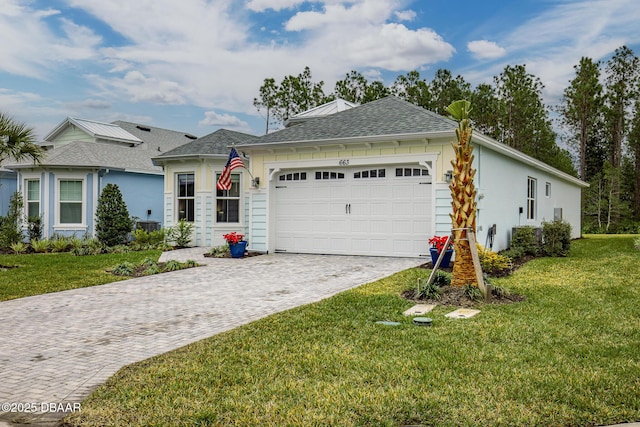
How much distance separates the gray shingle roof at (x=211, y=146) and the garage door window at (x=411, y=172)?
240 inches

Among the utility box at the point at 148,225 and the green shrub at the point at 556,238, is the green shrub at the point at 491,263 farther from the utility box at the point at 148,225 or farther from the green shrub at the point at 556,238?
the utility box at the point at 148,225

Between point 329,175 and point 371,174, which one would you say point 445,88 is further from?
point 371,174

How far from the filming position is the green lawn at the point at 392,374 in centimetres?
327

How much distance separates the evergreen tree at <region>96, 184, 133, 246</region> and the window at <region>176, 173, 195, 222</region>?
1.84m

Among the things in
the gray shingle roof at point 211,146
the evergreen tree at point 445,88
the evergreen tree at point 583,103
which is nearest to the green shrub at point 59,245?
the gray shingle roof at point 211,146

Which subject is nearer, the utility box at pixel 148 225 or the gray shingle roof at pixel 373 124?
the gray shingle roof at pixel 373 124

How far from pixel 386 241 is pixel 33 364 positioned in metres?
9.07

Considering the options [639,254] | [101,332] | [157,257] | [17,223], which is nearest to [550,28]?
[639,254]

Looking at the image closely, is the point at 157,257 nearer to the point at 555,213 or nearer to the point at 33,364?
the point at 33,364

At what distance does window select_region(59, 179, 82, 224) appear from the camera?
17.2m

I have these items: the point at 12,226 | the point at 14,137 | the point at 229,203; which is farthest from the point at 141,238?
the point at 14,137

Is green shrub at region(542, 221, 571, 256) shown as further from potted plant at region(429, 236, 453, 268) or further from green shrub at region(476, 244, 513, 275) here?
green shrub at region(476, 244, 513, 275)

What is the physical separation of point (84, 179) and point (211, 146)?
497 cm

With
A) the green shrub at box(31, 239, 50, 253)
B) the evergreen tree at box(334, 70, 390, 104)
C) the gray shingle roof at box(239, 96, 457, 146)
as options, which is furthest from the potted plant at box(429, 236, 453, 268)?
the evergreen tree at box(334, 70, 390, 104)
